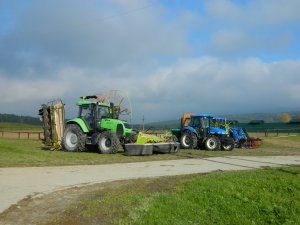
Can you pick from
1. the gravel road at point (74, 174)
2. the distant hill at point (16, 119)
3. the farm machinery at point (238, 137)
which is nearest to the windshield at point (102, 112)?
the gravel road at point (74, 174)

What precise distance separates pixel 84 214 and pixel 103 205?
75cm

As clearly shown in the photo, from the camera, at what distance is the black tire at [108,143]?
21781 mm

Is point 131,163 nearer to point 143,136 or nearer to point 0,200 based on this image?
point 143,136

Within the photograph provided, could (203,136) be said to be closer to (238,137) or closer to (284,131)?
(238,137)

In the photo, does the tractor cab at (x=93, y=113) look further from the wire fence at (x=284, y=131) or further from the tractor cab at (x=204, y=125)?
the wire fence at (x=284, y=131)

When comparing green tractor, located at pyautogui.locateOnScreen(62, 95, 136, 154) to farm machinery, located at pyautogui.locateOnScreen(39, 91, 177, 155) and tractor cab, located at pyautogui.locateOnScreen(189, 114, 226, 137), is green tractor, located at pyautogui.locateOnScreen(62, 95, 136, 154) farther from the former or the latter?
tractor cab, located at pyautogui.locateOnScreen(189, 114, 226, 137)

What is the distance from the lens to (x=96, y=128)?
23297mm

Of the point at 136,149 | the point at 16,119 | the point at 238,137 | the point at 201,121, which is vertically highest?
the point at 16,119

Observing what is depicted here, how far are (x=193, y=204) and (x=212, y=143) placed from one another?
18.5 metres

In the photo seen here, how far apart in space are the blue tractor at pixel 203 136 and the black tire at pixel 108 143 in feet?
21.4

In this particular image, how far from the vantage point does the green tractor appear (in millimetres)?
22406

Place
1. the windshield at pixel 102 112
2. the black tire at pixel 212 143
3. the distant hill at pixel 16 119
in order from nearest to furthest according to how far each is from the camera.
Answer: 1. the windshield at pixel 102 112
2. the black tire at pixel 212 143
3. the distant hill at pixel 16 119

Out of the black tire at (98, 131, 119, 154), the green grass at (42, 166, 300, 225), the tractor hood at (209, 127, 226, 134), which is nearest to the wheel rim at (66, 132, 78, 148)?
the black tire at (98, 131, 119, 154)

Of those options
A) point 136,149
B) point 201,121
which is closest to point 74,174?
point 136,149
